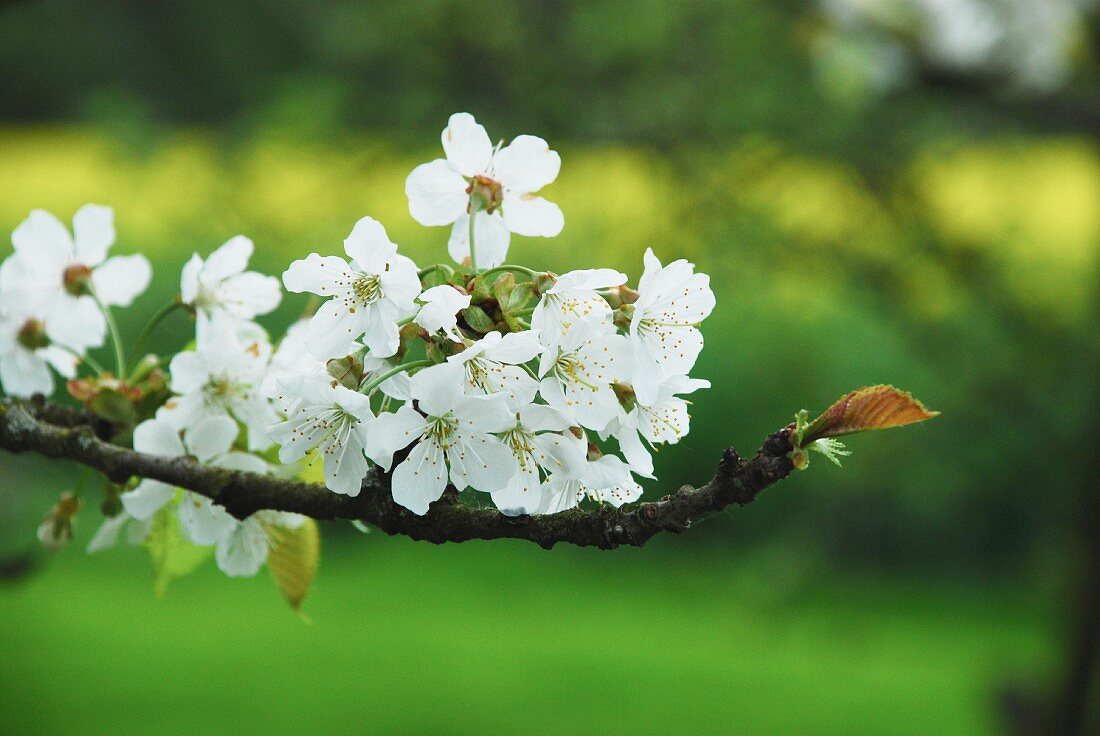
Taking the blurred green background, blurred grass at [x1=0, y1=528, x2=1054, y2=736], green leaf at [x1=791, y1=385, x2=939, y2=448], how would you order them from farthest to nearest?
blurred grass at [x1=0, y1=528, x2=1054, y2=736], the blurred green background, green leaf at [x1=791, y1=385, x2=939, y2=448]

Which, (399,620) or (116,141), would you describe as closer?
(116,141)

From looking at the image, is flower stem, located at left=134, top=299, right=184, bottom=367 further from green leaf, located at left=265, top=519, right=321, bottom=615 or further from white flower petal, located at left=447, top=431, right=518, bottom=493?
white flower petal, located at left=447, top=431, right=518, bottom=493

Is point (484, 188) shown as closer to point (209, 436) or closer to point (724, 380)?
point (209, 436)

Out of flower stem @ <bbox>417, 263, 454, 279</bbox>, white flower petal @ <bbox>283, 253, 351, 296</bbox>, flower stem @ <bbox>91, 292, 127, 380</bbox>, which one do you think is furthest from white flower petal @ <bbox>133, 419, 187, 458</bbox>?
flower stem @ <bbox>417, 263, 454, 279</bbox>

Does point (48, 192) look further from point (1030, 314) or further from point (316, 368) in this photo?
point (316, 368)

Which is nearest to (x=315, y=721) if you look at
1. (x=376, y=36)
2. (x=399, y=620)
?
(x=399, y=620)

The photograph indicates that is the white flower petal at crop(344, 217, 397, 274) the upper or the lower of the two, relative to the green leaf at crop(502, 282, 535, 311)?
upper
